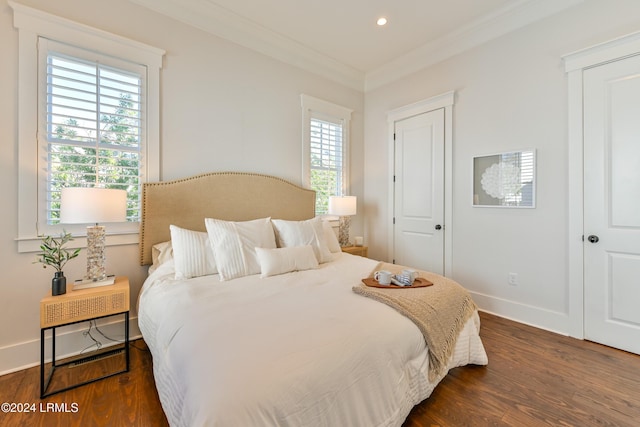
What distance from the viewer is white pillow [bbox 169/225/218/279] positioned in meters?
2.08

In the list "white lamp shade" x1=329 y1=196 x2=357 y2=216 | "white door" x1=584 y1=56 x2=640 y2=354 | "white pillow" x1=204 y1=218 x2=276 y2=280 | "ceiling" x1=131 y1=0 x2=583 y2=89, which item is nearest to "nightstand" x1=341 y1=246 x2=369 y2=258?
"white lamp shade" x1=329 y1=196 x2=357 y2=216

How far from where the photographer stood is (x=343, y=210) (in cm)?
360

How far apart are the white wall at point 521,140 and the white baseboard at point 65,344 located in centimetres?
355

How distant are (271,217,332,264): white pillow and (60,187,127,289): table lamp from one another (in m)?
1.30

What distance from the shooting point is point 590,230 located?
2416 mm

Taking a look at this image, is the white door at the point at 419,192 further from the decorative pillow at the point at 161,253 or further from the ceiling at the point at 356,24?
the decorative pillow at the point at 161,253

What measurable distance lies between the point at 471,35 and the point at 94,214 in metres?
4.04

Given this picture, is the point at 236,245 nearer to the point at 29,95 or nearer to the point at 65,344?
the point at 65,344

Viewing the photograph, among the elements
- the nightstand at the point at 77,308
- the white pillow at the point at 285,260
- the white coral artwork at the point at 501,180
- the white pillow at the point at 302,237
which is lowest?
the nightstand at the point at 77,308

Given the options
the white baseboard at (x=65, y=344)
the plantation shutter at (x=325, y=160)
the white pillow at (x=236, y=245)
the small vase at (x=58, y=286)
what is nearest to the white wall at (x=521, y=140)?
the plantation shutter at (x=325, y=160)

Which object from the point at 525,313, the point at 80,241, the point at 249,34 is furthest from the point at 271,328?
the point at 249,34

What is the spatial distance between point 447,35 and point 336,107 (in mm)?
1562

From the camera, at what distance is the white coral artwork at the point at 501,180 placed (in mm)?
2836

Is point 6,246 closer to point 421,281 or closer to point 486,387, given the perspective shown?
point 421,281
